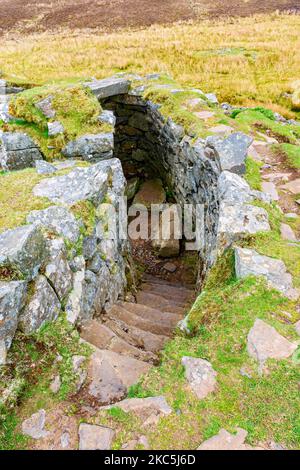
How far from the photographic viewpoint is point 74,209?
6.54m

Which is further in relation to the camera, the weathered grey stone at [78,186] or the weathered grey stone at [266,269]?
the weathered grey stone at [78,186]

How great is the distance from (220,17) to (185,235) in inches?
1503

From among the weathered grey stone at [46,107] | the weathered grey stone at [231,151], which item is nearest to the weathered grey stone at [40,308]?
the weathered grey stone at [231,151]

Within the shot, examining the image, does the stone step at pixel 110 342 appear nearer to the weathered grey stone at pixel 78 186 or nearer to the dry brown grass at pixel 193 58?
the weathered grey stone at pixel 78 186

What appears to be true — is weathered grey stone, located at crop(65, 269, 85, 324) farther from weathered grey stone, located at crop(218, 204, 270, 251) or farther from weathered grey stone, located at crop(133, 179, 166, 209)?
weathered grey stone, located at crop(133, 179, 166, 209)

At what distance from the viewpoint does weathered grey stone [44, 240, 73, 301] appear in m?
5.28

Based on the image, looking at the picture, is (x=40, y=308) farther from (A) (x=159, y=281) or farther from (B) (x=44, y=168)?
(A) (x=159, y=281)

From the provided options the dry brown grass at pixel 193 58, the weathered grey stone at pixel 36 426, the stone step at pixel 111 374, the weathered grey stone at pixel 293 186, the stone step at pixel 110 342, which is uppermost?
the dry brown grass at pixel 193 58

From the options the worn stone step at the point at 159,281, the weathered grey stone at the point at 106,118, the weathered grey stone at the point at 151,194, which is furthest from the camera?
the weathered grey stone at the point at 151,194

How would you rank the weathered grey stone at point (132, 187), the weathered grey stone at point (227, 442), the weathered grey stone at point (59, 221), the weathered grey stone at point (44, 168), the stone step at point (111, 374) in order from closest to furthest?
the weathered grey stone at point (227, 442) → the stone step at point (111, 374) → the weathered grey stone at point (59, 221) → the weathered grey stone at point (44, 168) → the weathered grey stone at point (132, 187)

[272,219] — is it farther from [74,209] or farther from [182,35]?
[182,35]

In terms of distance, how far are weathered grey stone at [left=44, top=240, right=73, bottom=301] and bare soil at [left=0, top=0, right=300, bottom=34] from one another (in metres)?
39.2

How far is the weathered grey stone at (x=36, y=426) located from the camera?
12.5ft

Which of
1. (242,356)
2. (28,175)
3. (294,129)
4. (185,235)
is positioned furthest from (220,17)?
(242,356)
